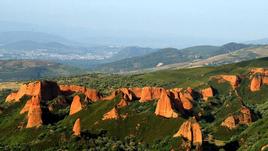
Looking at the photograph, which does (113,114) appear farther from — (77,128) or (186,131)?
(186,131)

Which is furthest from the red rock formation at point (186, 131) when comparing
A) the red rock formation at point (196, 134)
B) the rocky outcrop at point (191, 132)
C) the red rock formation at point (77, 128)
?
the red rock formation at point (77, 128)

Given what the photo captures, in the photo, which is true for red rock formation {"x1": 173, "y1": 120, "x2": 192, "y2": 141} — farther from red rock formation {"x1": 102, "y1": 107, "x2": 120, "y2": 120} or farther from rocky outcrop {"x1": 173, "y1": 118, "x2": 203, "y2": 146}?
red rock formation {"x1": 102, "y1": 107, "x2": 120, "y2": 120}

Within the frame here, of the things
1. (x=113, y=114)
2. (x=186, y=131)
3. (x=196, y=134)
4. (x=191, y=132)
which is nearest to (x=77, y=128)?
(x=113, y=114)

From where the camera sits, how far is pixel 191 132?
168m

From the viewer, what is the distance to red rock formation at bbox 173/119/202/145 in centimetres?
16675

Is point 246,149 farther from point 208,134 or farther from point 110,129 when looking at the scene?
point 110,129

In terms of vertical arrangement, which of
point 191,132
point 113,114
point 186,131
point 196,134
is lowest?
point 196,134

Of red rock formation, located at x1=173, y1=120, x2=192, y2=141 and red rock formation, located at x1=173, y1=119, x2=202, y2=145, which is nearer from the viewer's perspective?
red rock formation, located at x1=173, y1=119, x2=202, y2=145

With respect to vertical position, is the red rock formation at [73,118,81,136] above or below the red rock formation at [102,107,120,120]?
below

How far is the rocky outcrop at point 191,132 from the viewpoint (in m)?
167

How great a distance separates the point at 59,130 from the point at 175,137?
4569 cm

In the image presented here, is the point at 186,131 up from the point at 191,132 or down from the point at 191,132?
up

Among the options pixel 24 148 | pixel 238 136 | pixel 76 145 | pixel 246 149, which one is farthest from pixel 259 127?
pixel 24 148

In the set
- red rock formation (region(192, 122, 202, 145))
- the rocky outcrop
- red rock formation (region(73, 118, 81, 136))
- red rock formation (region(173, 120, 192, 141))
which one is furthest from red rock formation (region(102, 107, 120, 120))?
red rock formation (region(192, 122, 202, 145))
